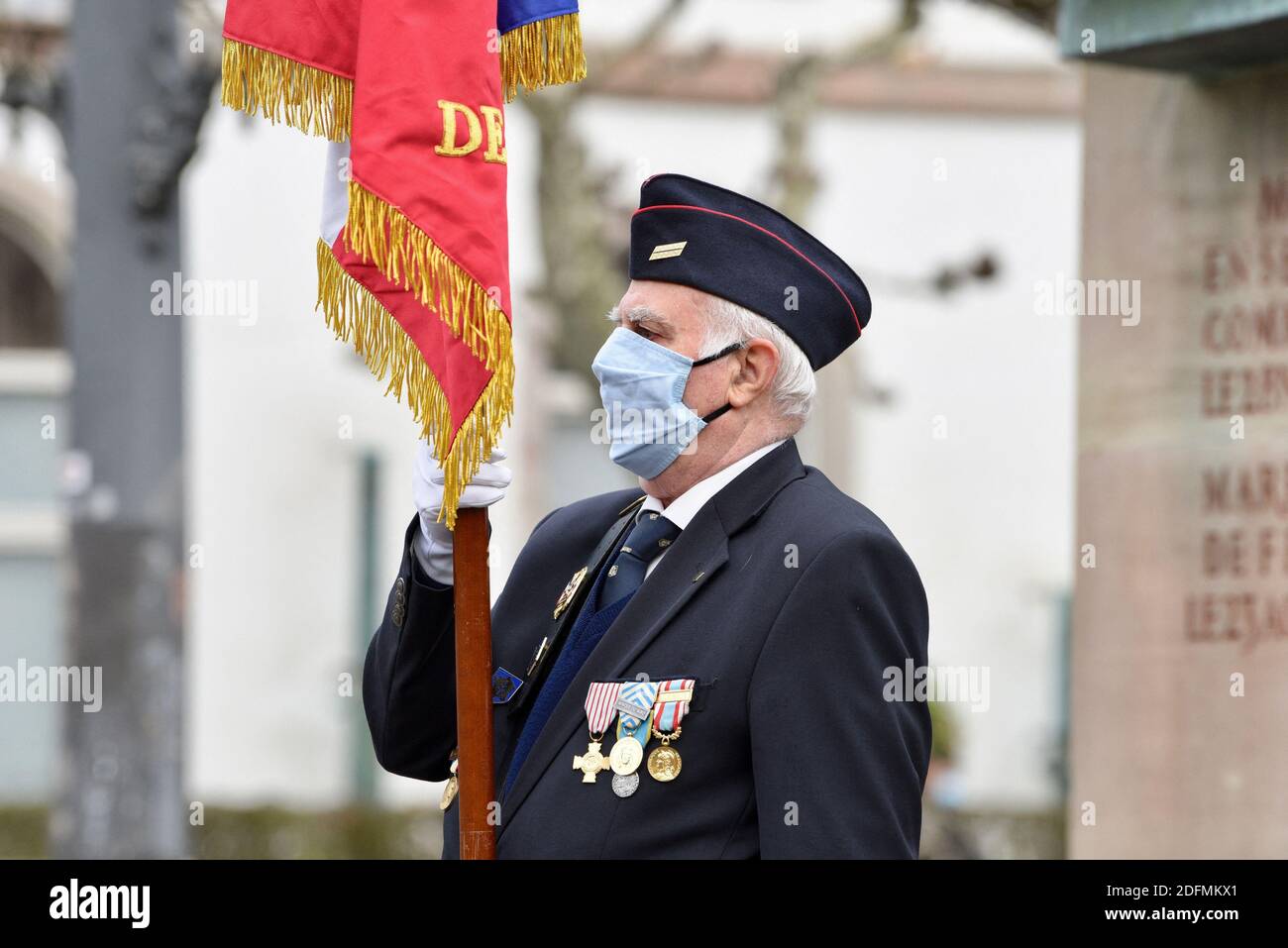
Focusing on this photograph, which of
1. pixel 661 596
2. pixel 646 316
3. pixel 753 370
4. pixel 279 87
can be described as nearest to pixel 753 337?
pixel 753 370

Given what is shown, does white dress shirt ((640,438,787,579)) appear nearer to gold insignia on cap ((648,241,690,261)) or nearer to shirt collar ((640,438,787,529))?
shirt collar ((640,438,787,529))

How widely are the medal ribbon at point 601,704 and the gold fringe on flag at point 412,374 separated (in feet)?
1.12

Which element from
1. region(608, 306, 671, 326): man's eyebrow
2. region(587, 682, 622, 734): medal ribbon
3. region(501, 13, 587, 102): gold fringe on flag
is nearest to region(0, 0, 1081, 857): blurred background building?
region(501, 13, 587, 102): gold fringe on flag

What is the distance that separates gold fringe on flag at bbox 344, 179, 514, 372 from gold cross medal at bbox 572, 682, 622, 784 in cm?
54

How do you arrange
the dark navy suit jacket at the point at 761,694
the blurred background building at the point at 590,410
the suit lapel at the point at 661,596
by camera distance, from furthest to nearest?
the blurred background building at the point at 590,410, the suit lapel at the point at 661,596, the dark navy suit jacket at the point at 761,694

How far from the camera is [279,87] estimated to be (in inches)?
122

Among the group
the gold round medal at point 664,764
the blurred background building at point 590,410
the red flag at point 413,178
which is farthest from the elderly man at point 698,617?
the blurred background building at point 590,410

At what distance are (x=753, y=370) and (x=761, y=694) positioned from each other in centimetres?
59

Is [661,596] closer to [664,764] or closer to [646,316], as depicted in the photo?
[664,764]

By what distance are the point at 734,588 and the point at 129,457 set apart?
3955mm

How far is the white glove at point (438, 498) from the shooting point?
3.08m

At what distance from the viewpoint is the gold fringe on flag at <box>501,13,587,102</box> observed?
3242mm

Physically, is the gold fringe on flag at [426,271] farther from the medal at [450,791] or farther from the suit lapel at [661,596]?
the medal at [450,791]

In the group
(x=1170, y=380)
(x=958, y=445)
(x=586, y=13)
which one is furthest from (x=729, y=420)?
(x=958, y=445)
